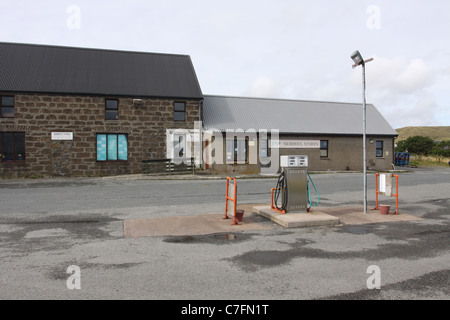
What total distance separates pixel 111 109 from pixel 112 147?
2619 millimetres

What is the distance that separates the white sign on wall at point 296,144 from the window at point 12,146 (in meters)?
17.6

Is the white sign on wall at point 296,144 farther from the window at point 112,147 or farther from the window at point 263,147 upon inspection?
the window at point 112,147

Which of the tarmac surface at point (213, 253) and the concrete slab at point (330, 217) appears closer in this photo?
the tarmac surface at point (213, 253)

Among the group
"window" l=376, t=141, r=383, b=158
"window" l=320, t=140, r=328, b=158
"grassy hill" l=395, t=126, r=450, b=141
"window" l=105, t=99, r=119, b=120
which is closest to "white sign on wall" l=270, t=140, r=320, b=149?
"window" l=320, t=140, r=328, b=158

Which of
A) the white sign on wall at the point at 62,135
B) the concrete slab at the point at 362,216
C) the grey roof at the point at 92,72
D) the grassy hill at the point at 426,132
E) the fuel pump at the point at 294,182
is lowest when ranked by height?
the concrete slab at the point at 362,216

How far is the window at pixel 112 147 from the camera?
2400 centimetres

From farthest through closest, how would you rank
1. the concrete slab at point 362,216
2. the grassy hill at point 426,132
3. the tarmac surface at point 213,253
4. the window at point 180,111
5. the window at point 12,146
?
the grassy hill at point 426,132 → the window at point 180,111 → the window at point 12,146 → the concrete slab at point 362,216 → the tarmac surface at point 213,253

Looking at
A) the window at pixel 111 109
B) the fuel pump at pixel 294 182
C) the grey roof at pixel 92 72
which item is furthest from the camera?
the window at pixel 111 109

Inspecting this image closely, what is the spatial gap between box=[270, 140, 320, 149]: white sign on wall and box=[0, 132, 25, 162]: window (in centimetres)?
1762

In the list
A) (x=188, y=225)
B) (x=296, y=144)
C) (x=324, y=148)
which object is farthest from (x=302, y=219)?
(x=324, y=148)

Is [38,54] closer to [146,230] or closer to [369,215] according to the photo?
[146,230]

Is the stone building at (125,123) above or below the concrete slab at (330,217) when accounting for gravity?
above

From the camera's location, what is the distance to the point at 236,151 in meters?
26.9

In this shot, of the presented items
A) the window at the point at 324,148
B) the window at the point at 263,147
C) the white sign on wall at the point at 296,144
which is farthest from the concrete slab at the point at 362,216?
the window at the point at 324,148
